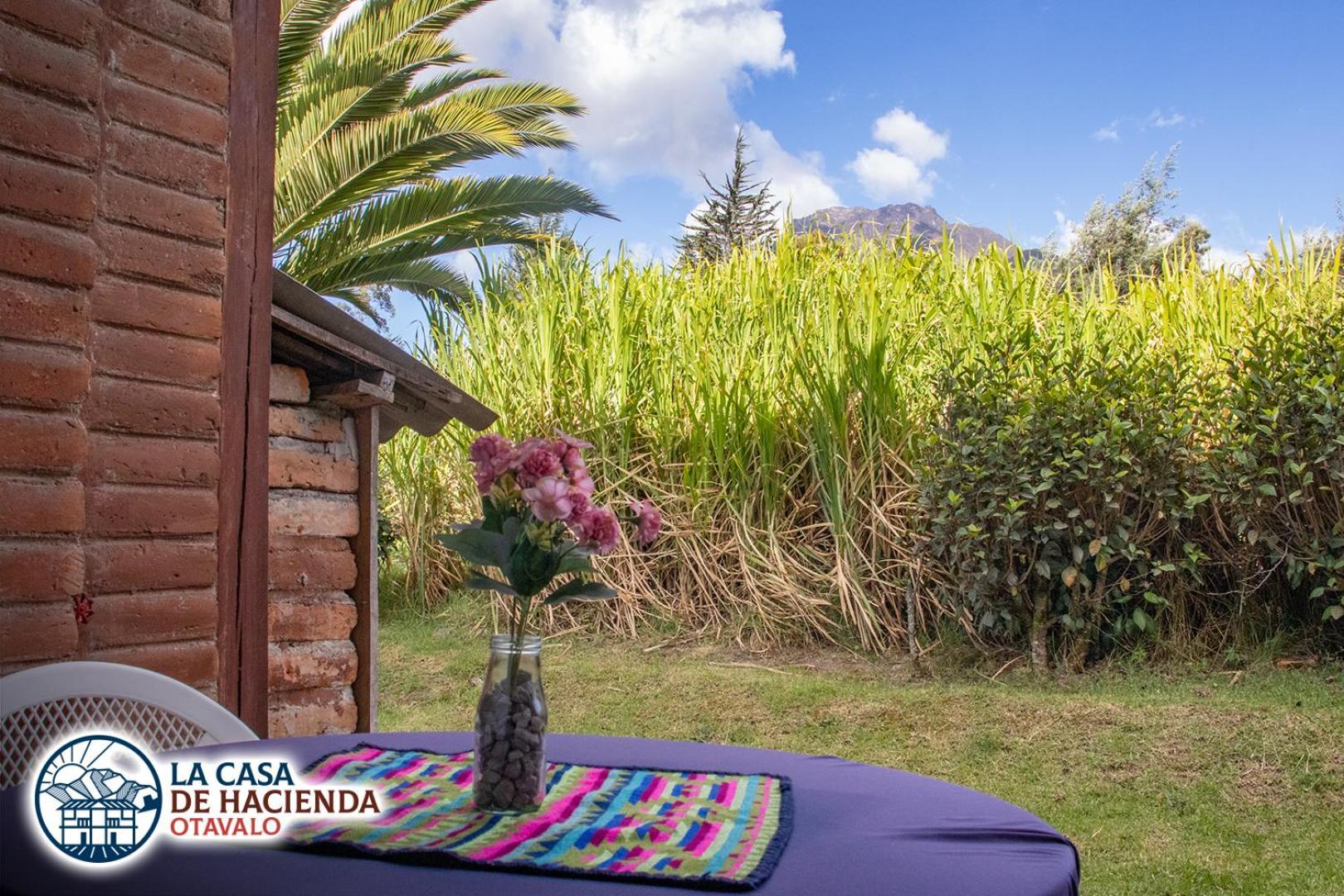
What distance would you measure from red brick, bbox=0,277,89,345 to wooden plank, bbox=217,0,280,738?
367 mm

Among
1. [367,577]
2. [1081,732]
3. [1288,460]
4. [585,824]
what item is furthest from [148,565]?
[1288,460]

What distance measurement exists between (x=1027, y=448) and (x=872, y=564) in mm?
1061

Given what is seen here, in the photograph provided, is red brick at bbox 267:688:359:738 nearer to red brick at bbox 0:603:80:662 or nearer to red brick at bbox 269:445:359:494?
red brick at bbox 269:445:359:494

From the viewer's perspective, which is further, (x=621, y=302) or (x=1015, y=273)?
(x=621, y=302)

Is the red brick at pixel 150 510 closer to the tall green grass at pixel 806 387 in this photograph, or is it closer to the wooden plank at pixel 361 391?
the wooden plank at pixel 361 391

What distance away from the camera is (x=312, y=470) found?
154 inches

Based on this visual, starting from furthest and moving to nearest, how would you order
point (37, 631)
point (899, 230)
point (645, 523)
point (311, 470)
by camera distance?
point (899, 230)
point (311, 470)
point (37, 631)
point (645, 523)

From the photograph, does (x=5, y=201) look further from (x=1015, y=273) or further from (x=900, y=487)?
(x=1015, y=273)

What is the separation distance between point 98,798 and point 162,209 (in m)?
1.86

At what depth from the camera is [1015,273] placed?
5.62 m

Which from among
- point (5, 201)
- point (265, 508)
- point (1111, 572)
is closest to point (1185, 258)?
point (1111, 572)

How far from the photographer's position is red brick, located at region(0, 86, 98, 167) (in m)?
2.45

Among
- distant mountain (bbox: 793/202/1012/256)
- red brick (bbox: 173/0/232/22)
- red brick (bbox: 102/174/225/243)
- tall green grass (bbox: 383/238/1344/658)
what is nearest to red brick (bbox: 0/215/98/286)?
red brick (bbox: 102/174/225/243)

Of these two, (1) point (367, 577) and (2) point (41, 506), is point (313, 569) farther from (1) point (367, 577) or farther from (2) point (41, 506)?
(2) point (41, 506)
